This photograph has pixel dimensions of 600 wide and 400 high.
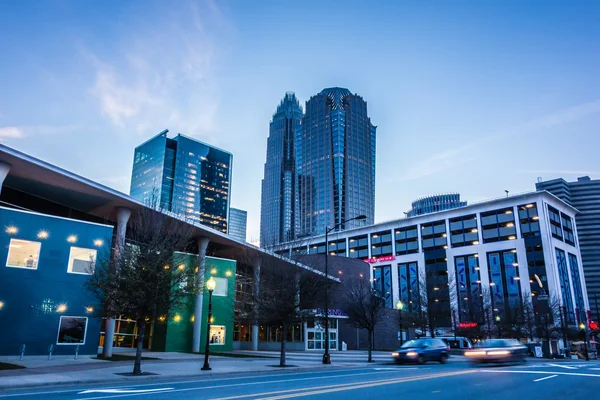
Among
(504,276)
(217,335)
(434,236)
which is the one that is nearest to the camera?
(217,335)

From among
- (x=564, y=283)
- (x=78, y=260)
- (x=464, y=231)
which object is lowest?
(x=78, y=260)

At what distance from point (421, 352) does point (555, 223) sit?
80.9 m

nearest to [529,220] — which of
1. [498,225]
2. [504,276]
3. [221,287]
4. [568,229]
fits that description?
[498,225]

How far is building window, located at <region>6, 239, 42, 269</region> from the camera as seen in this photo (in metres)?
28.4

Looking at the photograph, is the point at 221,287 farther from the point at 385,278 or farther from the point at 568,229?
the point at 568,229

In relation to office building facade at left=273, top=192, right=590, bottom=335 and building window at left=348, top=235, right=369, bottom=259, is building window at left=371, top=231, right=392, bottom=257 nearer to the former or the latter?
office building facade at left=273, top=192, right=590, bottom=335

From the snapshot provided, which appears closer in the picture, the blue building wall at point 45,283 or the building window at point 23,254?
the blue building wall at point 45,283

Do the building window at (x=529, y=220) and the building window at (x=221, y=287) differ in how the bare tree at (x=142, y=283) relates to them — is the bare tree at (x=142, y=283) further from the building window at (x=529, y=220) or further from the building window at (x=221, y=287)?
the building window at (x=529, y=220)

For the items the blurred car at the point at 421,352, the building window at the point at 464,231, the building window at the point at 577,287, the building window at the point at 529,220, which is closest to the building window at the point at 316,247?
the building window at the point at 464,231

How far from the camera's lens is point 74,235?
3108 cm

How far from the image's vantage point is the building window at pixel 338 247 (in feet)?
413

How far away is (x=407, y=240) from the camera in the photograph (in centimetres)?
11175

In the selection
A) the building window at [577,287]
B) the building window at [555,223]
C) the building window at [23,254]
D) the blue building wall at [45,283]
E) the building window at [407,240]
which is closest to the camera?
the blue building wall at [45,283]

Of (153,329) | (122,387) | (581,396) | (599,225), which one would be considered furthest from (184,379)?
(599,225)
